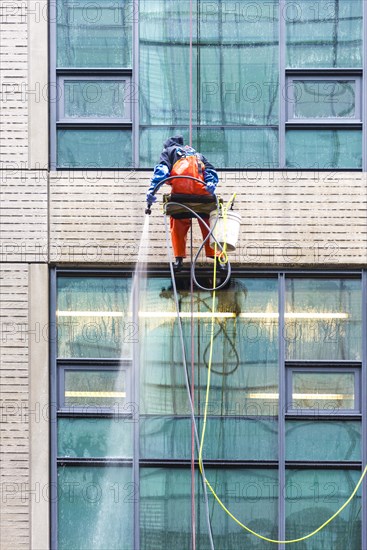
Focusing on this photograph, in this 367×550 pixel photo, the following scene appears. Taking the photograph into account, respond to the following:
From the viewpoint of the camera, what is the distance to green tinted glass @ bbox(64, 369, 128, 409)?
25.4 ft

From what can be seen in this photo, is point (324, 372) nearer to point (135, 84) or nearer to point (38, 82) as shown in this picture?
point (135, 84)

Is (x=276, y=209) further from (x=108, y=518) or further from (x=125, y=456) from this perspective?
(x=108, y=518)

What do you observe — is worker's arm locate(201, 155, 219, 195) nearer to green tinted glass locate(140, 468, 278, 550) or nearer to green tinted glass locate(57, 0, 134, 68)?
green tinted glass locate(57, 0, 134, 68)

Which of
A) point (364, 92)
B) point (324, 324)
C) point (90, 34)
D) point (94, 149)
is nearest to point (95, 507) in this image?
point (324, 324)

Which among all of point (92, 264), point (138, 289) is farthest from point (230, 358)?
point (92, 264)

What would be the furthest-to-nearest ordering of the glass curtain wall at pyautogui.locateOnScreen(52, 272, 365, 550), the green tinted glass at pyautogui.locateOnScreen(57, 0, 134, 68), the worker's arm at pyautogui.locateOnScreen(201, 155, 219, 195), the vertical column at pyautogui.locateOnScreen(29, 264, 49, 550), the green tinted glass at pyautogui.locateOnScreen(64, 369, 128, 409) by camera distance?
the green tinted glass at pyautogui.locateOnScreen(57, 0, 134, 68)
the green tinted glass at pyautogui.locateOnScreen(64, 369, 128, 409)
the glass curtain wall at pyautogui.locateOnScreen(52, 272, 365, 550)
the vertical column at pyautogui.locateOnScreen(29, 264, 49, 550)
the worker's arm at pyautogui.locateOnScreen(201, 155, 219, 195)

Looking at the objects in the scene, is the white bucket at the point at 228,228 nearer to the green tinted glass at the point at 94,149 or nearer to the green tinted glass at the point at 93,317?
the green tinted glass at the point at 93,317

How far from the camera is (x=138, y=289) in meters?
7.80

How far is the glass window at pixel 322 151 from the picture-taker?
25.8 ft

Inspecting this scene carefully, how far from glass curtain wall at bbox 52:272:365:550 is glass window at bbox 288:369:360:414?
0.01 m

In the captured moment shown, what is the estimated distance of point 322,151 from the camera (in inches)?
311

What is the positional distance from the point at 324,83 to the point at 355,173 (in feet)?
3.64

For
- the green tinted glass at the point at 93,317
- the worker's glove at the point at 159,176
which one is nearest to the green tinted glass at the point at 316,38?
the worker's glove at the point at 159,176

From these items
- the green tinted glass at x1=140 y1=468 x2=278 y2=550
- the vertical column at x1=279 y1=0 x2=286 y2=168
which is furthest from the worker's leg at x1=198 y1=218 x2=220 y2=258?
the green tinted glass at x1=140 y1=468 x2=278 y2=550
